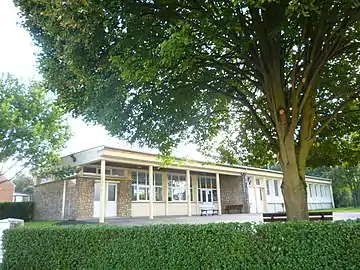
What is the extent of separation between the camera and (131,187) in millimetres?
20688

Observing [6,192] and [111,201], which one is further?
[6,192]

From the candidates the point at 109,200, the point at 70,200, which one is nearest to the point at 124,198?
the point at 109,200

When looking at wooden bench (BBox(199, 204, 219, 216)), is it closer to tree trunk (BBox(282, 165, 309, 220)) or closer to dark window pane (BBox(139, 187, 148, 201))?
dark window pane (BBox(139, 187, 148, 201))

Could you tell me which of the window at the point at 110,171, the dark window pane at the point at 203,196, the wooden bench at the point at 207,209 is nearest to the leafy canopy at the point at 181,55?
the window at the point at 110,171

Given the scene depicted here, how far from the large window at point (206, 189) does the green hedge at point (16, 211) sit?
41.9 ft

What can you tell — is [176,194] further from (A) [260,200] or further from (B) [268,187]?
(B) [268,187]

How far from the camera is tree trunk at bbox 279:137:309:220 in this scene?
590 cm

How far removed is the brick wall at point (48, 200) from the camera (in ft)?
65.4

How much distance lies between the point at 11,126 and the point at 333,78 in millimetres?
16756

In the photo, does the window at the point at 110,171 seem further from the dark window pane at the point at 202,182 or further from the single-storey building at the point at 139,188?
the dark window pane at the point at 202,182

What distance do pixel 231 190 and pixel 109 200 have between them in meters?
11.8

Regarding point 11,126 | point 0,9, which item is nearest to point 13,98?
point 11,126

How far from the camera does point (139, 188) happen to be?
841 inches

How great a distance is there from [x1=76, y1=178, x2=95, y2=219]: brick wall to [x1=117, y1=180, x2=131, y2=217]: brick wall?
170cm
